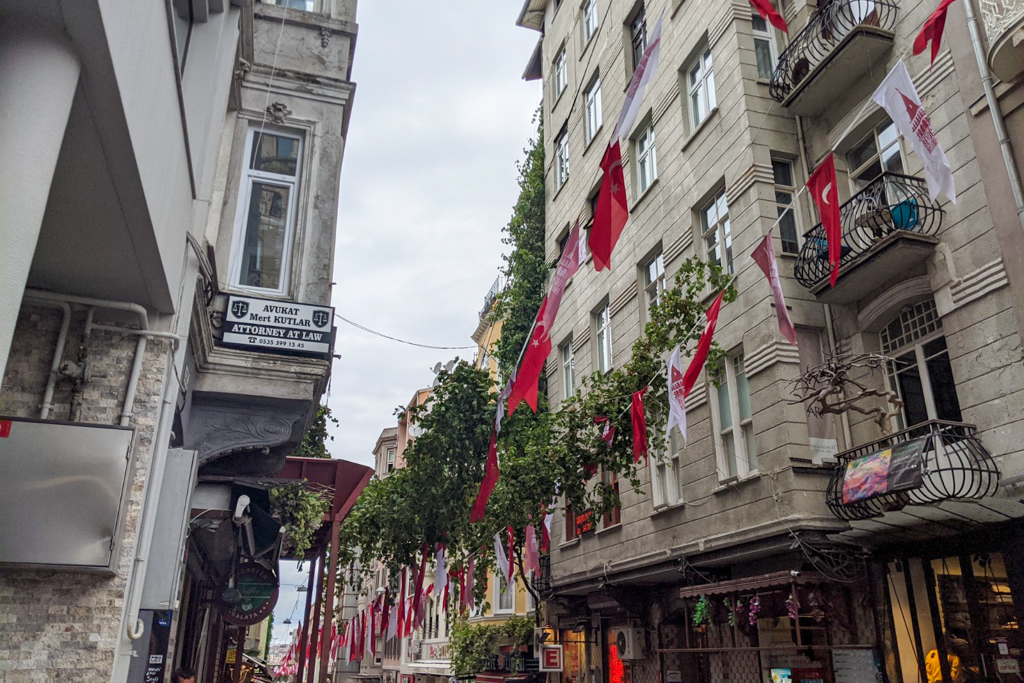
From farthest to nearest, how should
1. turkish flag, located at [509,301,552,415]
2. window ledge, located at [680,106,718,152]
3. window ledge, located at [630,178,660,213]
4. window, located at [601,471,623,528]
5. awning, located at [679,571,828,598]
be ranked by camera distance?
window ledge, located at [630,178,660,213] < window, located at [601,471,623,528] < window ledge, located at [680,106,718,152] < turkish flag, located at [509,301,552,415] < awning, located at [679,571,828,598]

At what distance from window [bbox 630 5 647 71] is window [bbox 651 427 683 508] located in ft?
33.9

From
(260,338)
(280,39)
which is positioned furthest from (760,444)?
(280,39)

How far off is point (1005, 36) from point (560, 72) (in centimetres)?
1941

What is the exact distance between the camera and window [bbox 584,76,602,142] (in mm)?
22219

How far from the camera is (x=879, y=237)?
11.1 metres

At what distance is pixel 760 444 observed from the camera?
1262 centimetres

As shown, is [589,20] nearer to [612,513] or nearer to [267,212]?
[612,513]

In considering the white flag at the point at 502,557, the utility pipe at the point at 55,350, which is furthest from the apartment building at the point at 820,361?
the utility pipe at the point at 55,350

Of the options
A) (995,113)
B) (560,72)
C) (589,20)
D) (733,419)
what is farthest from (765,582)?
(560,72)

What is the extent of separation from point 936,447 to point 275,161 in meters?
9.20

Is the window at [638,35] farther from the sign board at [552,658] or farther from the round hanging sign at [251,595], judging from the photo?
the round hanging sign at [251,595]

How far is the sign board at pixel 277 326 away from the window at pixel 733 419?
776cm

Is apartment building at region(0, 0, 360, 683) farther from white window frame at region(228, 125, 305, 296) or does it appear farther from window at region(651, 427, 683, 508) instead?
window at region(651, 427, 683, 508)

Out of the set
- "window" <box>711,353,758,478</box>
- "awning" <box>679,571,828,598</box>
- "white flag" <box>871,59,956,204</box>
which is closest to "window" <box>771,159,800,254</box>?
"window" <box>711,353,758,478</box>
